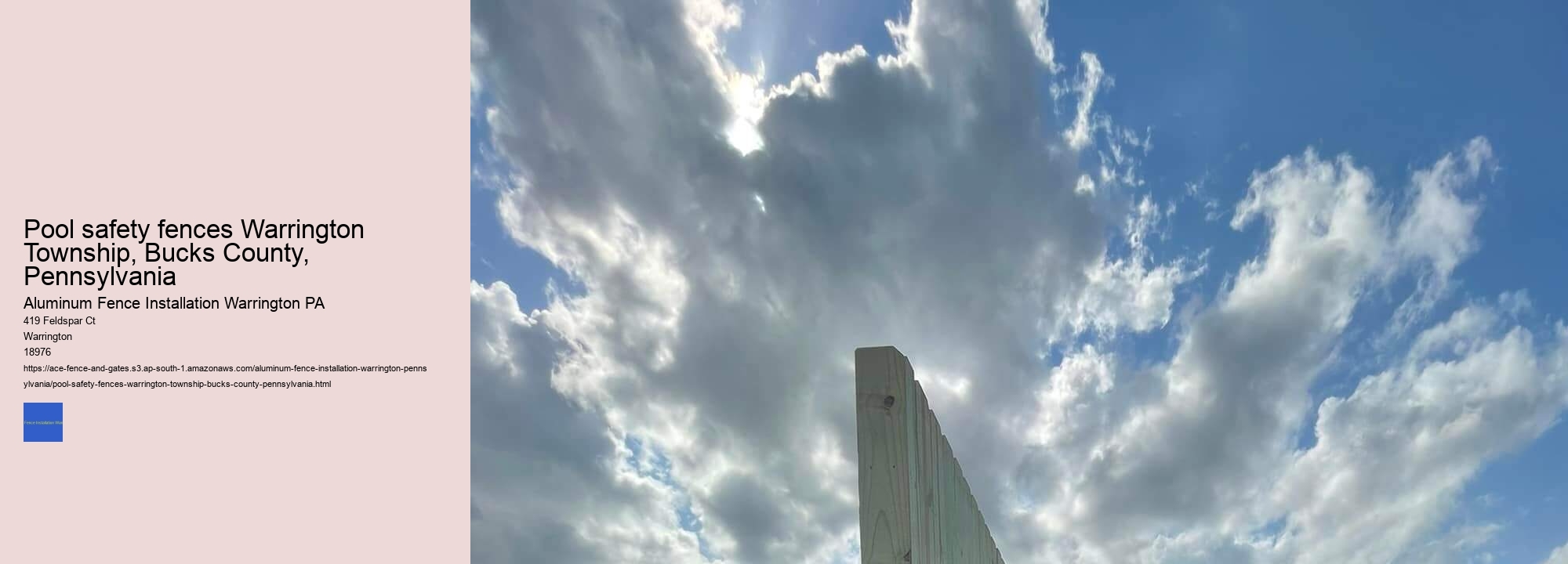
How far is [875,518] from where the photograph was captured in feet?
7.48

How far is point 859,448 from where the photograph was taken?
2326 mm
